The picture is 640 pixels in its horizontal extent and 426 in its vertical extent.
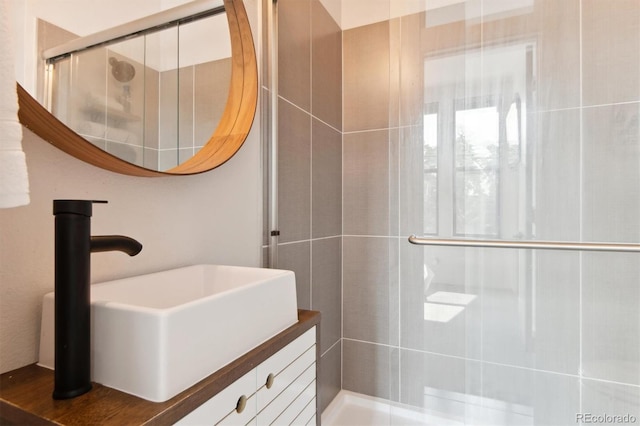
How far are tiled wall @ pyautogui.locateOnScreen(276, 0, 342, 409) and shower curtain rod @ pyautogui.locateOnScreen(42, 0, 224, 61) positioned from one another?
0.36 meters

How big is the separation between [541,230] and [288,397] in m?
0.97

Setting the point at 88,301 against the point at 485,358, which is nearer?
the point at 88,301

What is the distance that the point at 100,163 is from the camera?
0.63 metres

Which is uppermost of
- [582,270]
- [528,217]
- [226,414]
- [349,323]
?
[528,217]

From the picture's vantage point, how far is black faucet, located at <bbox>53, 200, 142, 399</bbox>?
44cm

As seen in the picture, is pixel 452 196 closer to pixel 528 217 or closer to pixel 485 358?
pixel 528 217

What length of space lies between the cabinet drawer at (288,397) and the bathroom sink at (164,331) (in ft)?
0.40

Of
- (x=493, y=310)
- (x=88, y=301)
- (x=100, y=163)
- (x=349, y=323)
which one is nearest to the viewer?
(x=88, y=301)

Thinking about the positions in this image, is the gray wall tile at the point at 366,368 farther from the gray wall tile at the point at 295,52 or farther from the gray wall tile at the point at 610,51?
the gray wall tile at the point at 610,51

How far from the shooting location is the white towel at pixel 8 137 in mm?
332

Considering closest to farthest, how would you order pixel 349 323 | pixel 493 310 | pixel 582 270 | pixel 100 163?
pixel 100 163
pixel 582 270
pixel 493 310
pixel 349 323

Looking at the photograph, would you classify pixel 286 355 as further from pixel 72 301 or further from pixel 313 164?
pixel 313 164

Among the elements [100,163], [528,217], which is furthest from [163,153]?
[528,217]

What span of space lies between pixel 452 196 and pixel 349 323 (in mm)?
905
